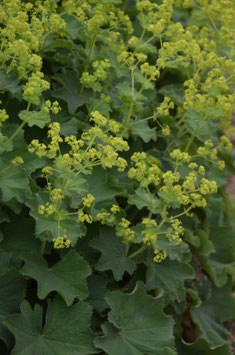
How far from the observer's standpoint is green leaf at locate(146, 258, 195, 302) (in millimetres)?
2889

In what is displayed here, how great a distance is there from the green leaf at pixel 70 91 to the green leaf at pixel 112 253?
2.64 feet

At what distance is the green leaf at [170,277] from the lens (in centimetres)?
289

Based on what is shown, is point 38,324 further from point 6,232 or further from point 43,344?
point 6,232

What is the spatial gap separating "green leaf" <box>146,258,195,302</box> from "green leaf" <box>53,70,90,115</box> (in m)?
1.08

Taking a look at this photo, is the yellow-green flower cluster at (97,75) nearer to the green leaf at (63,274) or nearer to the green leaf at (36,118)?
the green leaf at (36,118)

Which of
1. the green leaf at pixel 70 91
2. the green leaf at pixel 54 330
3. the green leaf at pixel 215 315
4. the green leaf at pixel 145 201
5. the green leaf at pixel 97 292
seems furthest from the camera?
the green leaf at pixel 215 315

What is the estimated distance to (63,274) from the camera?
244 centimetres

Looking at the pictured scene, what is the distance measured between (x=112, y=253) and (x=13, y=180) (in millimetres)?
719

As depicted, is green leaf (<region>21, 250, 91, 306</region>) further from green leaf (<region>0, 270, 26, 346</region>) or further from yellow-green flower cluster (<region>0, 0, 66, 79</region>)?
yellow-green flower cluster (<region>0, 0, 66, 79</region>)

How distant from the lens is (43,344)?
231 centimetres

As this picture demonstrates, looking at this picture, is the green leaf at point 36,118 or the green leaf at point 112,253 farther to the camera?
the green leaf at point 112,253

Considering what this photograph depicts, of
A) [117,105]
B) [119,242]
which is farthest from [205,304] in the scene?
[117,105]

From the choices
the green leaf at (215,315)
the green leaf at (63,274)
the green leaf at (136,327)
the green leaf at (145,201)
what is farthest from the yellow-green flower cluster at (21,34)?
the green leaf at (215,315)

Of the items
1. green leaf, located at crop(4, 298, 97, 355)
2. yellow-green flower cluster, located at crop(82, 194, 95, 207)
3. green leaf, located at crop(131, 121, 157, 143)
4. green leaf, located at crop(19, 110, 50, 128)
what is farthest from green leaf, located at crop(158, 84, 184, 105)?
green leaf, located at crop(4, 298, 97, 355)
